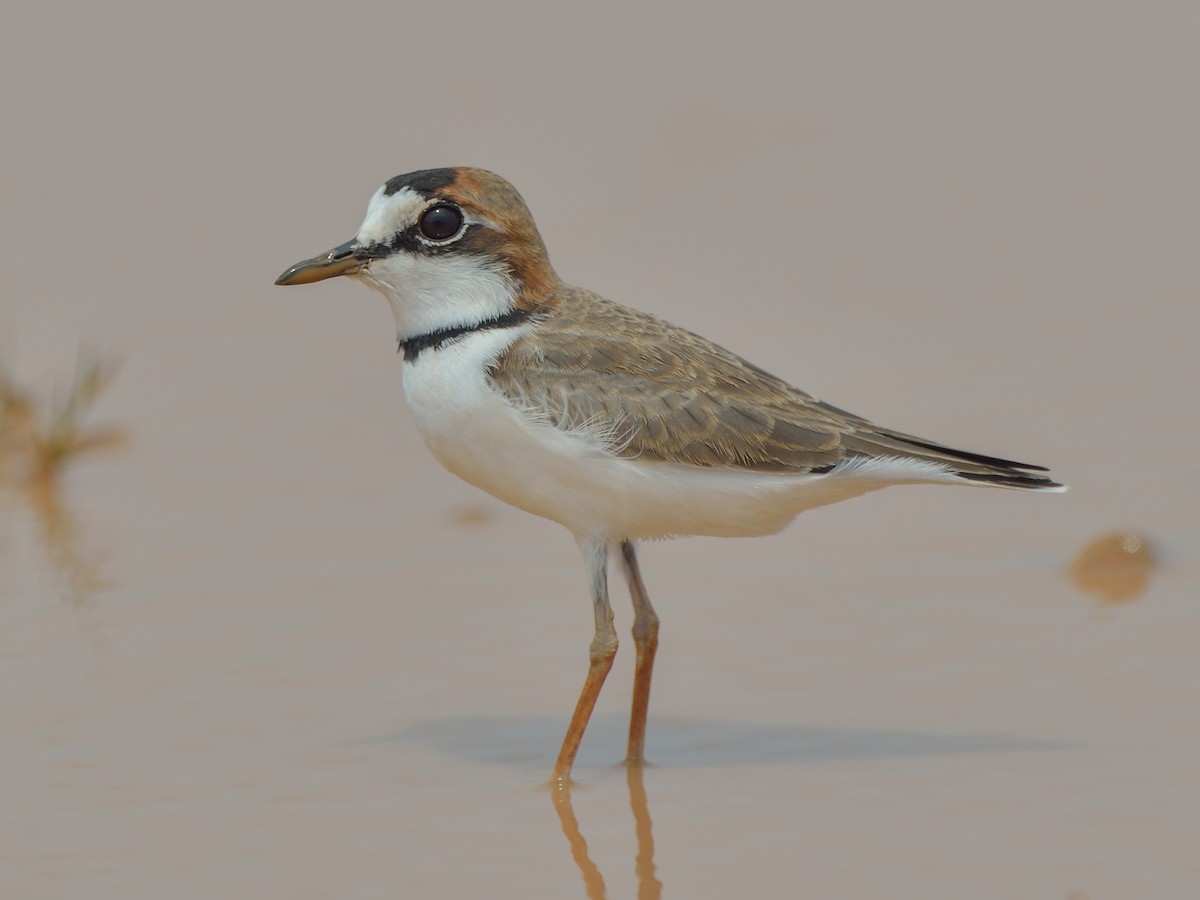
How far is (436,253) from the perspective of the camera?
704cm

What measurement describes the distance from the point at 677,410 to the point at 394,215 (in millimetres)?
1293

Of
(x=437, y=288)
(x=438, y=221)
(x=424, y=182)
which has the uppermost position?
(x=424, y=182)

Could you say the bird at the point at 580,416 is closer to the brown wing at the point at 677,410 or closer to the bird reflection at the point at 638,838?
the brown wing at the point at 677,410

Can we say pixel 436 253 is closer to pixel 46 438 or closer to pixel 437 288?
pixel 437 288

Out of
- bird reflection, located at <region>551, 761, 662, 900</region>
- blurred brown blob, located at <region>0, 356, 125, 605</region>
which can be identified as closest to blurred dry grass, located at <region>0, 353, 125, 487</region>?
blurred brown blob, located at <region>0, 356, 125, 605</region>

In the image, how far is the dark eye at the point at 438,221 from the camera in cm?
702

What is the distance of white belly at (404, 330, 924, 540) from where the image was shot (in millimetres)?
6852

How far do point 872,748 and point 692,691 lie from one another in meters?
1.08

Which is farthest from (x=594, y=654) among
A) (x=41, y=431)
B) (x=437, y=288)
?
(x=41, y=431)

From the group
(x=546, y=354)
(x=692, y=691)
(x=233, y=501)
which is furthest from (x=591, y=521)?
(x=233, y=501)

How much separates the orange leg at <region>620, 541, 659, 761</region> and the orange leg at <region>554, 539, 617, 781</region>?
172mm

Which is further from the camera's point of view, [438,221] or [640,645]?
[640,645]

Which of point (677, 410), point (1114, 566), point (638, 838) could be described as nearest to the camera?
point (638, 838)

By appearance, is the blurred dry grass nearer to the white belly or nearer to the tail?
the white belly
